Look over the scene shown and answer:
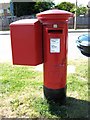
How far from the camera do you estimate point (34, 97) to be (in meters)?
4.44

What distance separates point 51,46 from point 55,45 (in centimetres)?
7

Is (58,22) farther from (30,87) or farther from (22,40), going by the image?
(30,87)

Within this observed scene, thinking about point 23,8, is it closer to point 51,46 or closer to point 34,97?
point 34,97

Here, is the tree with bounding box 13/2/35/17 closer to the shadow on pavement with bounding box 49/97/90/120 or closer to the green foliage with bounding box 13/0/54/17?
the green foliage with bounding box 13/0/54/17

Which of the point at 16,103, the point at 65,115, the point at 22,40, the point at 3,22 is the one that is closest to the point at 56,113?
the point at 65,115

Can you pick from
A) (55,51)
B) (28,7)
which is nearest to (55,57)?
(55,51)

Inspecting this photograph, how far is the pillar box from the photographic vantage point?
3.82m

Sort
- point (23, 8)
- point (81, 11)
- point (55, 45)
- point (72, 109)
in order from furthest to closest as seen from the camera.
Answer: point (23, 8) < point (81, 11) < point (72, 109) < point (55, 45)

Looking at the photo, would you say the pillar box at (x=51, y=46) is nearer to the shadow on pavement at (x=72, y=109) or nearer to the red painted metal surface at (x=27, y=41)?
the red painted metal surface at (x=27, y=41)

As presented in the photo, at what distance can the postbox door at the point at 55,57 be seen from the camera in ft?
12.8

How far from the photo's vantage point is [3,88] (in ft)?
16.2

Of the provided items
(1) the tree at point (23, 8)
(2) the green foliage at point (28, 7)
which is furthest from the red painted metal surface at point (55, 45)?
(1) the tree at point (23, 8)

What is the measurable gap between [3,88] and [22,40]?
4.46ft

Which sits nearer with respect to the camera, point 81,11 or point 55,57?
point 55,57
